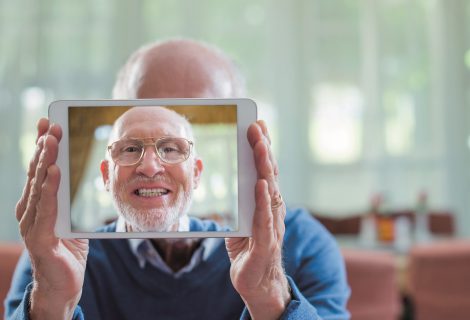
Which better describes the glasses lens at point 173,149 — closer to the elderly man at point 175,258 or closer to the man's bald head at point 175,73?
the elderly man at point 175,258

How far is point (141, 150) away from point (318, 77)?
331 centimetres

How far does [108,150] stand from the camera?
1.53ft

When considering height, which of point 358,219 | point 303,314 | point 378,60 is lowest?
point 358,219

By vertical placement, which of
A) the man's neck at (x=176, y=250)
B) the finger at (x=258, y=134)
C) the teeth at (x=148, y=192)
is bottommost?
the man's neck at (x=176, y=250)

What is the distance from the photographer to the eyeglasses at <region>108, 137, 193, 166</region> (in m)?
0.46

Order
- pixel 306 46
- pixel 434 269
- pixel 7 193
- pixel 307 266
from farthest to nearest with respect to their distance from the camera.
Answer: pixel 306 46 → pixel 7 193 → pixel 434 269 → pixel 307 266

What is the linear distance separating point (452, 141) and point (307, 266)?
3.18 m

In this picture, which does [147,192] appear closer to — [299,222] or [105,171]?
[105,171]

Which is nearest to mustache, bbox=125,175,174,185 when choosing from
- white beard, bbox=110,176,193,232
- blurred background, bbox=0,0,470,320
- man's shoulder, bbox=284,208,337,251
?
white beard, bbox=110,176,193,232

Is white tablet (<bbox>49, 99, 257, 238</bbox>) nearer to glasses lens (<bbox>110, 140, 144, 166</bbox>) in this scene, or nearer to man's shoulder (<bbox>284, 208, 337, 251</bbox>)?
glasses lens (<bbox>110, 140, 144, 166</bbox>)

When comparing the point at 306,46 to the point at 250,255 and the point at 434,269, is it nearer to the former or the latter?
the point at 434,269

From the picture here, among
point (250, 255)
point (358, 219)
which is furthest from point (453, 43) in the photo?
point (250, 255)

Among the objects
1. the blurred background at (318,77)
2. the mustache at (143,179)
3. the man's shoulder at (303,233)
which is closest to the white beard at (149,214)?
the mustache at (143,179)

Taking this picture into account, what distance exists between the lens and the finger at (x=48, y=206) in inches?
17.9
